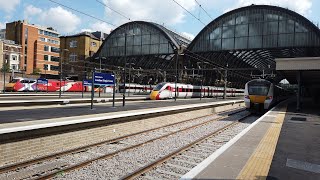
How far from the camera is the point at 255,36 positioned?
188ft

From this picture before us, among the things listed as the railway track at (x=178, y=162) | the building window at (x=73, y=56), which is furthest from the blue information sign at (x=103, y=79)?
the building window at (x=73, y=56)

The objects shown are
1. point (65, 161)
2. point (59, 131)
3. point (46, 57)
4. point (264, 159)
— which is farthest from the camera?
point (46, 57)

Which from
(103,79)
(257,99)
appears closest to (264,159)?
(103,79)

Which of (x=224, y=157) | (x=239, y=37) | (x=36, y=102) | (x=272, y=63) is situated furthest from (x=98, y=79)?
(x=272, y=63)

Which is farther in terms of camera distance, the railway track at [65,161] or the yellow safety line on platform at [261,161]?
the railway track at [65,161]

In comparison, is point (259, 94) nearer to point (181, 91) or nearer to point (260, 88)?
point (260, 88)

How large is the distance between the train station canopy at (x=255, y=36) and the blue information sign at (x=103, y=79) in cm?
3132

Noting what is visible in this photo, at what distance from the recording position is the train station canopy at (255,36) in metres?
54.4

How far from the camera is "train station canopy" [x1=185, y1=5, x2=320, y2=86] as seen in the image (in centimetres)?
5441

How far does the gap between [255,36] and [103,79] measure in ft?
142

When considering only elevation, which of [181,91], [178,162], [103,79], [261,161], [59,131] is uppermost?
[103,79]

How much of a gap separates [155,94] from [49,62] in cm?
7438

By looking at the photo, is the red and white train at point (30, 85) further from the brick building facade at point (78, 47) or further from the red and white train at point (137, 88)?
the brick building facade at point (78, 47)

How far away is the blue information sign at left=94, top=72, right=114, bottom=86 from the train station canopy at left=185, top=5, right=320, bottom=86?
31.3 m
